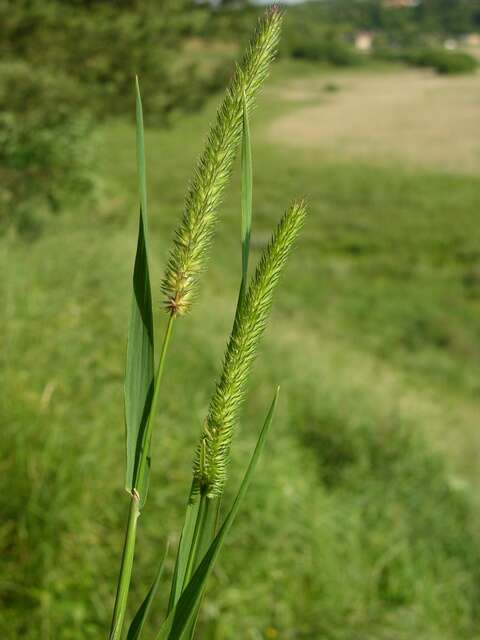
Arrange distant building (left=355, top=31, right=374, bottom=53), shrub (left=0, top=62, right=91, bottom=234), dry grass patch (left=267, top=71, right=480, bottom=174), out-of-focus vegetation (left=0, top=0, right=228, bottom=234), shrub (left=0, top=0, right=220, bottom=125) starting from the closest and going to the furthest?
shrub (left=0, top=62, right=91, bottom=234) → out-of-focus vegetation (left=0, top=0, right=228, bottom=234) → shrub (left=0, top=0, right=220, bottom=125) → dry grass patch (left=267, top=71, right=480, bottom=174) → distant building (left=355, top=31, right=374, bottom=53)

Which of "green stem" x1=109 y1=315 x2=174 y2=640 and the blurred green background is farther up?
"green stem" x1=109 y1=315 x2=174 y2=640

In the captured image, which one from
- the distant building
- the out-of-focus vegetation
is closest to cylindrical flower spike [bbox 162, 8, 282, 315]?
the out-of-focus vegetation

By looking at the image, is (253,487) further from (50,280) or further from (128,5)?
(128,5)

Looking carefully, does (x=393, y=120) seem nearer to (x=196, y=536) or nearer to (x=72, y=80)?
(x=72, y=80)

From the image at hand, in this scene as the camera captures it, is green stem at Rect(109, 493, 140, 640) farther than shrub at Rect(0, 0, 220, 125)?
No

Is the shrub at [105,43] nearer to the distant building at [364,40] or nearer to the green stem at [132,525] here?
the green stem at [132,525]

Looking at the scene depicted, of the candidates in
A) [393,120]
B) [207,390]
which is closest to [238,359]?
[207,390]

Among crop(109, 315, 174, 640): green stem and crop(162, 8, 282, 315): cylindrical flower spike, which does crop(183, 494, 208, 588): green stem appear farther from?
crop(162, 8, 282, 315): cylindrical flower spike
